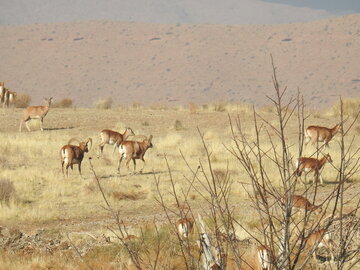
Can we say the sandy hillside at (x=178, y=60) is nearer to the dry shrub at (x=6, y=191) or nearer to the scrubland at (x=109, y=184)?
the scrubland at (x=109, y=184)

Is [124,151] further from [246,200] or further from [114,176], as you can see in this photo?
[246,200]

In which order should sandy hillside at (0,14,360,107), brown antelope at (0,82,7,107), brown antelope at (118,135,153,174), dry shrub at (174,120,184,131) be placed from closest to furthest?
brown antelope at (118,135,153,174)
dry shrub at (174,120,184,131)
brown antelope at (0,82,7,107)
sandy hillside at (0,14,360,107)

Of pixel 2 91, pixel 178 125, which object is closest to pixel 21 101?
pixel 2 91

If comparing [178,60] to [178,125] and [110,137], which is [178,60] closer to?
[178,125]

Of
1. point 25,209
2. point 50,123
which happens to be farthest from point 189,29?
point 25,209

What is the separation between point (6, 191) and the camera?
17.5 meters

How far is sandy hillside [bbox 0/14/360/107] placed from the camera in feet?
315

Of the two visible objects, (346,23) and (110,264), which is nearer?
(110,264)

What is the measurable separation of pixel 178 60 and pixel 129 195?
88964 millimetres

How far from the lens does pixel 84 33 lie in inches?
4660

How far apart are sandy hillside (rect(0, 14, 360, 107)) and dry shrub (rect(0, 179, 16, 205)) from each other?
72.3 m

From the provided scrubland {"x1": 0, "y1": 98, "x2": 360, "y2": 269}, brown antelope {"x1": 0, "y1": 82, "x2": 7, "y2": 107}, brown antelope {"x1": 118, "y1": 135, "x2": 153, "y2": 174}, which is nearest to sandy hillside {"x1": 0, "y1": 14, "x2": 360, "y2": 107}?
brown antelope {"x1": 0, "y1": 82, "x2": 7, "y2": 107}

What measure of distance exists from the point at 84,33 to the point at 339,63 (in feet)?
137

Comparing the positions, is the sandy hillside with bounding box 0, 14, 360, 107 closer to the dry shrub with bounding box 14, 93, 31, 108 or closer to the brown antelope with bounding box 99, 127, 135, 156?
the dry shrub with bounding box 14, 93, 31, 108
